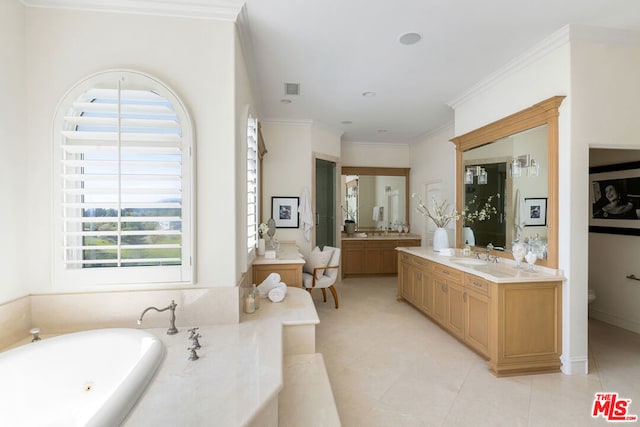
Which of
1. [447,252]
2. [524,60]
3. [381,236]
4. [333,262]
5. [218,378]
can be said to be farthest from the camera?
[381,236]

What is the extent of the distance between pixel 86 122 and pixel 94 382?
173 cm

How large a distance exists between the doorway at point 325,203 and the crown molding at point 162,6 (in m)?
3.58

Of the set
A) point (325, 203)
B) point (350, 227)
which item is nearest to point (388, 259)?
point (350, 227)

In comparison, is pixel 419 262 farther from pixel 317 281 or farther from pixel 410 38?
pixel 410 38

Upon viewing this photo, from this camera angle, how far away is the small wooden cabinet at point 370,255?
247 inches

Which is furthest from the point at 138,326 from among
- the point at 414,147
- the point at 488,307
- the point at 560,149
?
the point at 414,147

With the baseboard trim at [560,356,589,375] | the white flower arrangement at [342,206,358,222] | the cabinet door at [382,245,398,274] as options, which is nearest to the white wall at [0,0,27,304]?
the baseboard trim at [560,356,589,375]

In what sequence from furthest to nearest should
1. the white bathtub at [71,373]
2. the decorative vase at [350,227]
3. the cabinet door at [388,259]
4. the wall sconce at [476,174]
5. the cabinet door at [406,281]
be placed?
the decorative vase at [350,227] < the cabinet door at [388,259] < the cabinet door at [406,281] < the wall sconce at [476,174] < the white bathtub at [71,373]

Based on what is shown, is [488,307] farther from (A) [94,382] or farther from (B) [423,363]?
(A) [94,382]

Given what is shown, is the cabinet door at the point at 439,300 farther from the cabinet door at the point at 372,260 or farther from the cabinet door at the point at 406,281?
the cabinet door at the point at 372,260

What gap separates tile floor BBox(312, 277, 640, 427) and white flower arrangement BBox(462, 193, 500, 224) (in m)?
1.51

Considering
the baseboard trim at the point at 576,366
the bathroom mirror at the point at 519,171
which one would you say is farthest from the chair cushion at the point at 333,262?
the baseboard trim at the point at 576,366

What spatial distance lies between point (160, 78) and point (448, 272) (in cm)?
339

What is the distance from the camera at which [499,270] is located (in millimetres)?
2859
